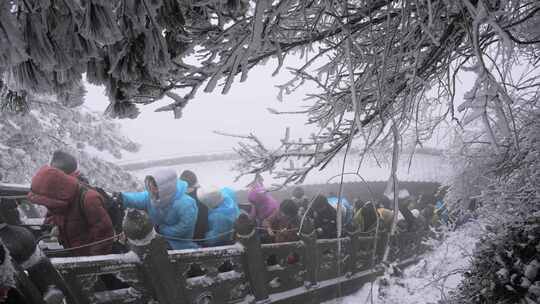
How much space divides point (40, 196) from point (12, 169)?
5698mm

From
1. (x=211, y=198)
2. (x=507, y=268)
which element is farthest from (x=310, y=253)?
(x=507, y=268)

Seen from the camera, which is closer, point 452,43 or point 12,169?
point 452,43

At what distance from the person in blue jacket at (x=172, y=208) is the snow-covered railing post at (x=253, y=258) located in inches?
29.2

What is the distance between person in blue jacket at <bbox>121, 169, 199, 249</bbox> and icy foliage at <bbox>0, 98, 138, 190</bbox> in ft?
16.6

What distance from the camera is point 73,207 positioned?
341 centimetres

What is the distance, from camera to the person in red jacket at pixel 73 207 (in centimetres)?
329

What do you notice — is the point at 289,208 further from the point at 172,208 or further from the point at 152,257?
the point at 152,257

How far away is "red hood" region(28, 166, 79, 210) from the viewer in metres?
3.29

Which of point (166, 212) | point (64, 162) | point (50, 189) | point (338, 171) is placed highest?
point (64, 162)

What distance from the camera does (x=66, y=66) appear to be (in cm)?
131

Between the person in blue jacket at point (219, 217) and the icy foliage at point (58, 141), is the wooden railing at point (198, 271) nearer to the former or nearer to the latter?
the person in blue jacket at point (219, 217)

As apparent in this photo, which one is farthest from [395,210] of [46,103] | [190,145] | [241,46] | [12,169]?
[190,145]

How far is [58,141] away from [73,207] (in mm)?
6932

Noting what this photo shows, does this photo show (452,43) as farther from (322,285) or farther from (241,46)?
(322,285)
